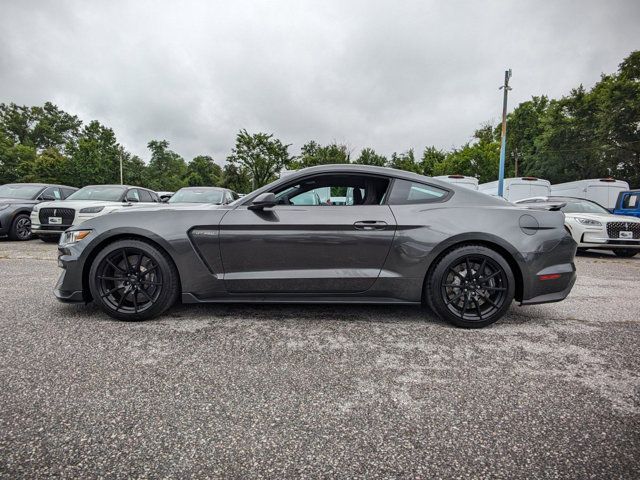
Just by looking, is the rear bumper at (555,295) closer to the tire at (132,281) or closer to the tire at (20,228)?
the tire at (132,281)

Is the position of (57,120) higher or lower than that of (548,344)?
higher

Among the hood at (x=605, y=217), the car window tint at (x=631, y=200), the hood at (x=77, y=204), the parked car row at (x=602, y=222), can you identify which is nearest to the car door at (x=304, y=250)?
the parked car row at (x=602, y=222)

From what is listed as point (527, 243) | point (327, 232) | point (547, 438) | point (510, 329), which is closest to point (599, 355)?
point (510, 329)

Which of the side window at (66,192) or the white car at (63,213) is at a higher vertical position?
the side window at (66,192)

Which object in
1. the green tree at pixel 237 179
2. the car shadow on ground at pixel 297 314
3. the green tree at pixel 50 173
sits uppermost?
the green tree at pixel 237 179

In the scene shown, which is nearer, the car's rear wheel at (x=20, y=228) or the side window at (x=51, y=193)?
the car's rear wheel at (x=20, y=228)

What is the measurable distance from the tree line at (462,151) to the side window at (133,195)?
90.0 feet

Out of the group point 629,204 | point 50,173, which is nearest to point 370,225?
point 629,204

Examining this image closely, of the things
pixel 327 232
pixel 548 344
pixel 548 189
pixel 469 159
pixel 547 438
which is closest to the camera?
pixel 547 438

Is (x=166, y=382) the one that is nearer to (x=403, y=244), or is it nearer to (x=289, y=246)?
(x=289, y=246)

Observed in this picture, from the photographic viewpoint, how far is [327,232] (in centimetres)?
272

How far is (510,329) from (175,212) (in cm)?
292

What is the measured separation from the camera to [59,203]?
7.62m

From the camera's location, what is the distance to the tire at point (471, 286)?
108 inches
